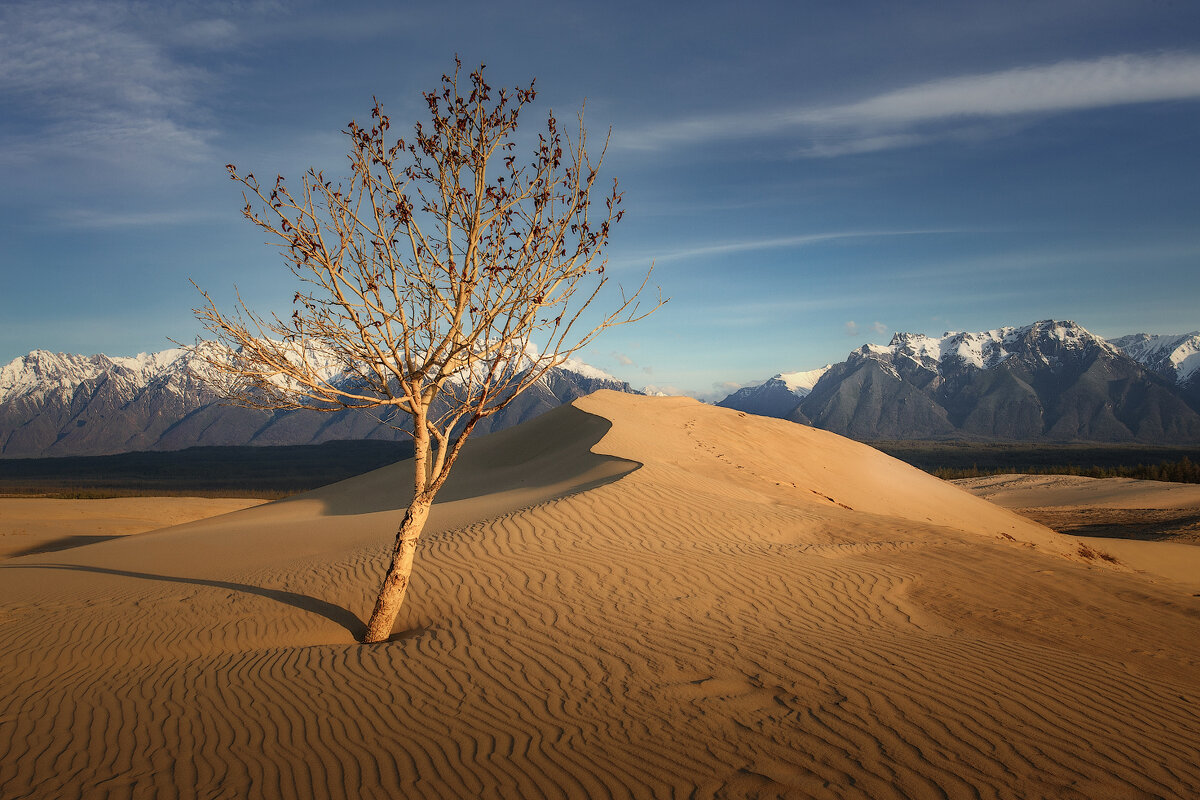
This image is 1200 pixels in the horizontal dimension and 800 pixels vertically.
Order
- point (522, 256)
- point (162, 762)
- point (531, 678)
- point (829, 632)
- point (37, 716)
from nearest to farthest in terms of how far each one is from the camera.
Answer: point (162, 762), point (37, 716), point (531, 678), point (829, 632), point (522, 256)

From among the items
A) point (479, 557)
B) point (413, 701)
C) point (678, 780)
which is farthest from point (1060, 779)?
point (479, 557)

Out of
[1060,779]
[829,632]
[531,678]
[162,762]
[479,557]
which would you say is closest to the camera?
[1060,779]

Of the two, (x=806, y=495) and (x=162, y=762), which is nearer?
(x=162, y=762)

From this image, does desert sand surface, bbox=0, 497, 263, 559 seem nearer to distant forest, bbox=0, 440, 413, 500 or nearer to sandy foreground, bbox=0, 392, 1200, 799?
sandy foreground, bbox=0, 392, 1200, 799

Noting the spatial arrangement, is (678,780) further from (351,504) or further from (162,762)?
(351,504)

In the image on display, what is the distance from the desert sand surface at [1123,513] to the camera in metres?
14.5

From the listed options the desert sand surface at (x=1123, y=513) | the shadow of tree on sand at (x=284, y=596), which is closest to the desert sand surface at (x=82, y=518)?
the shadow of tree on sand at (x=284, y=596)

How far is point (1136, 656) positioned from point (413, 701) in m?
6.13

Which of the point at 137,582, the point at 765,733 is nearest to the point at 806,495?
the point at 765,733

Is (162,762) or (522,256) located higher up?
(522,256)

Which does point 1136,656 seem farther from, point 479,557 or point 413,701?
point 479,557

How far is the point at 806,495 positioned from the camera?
15430 mm

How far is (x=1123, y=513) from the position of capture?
23141 millimetres

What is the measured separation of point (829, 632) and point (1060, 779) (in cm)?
269
